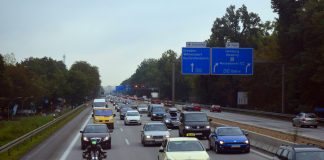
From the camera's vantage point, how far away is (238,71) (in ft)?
174

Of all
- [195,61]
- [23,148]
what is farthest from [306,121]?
[23,148]

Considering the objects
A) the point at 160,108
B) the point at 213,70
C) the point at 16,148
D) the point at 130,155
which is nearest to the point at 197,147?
the point at 130,155

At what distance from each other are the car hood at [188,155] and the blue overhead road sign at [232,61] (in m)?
35.1

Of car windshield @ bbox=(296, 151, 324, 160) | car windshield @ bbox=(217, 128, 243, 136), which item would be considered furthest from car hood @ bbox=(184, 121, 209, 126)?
car windshield @ bbox=(296, 151, 324, 160)

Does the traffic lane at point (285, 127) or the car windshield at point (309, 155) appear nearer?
the car windshield at point (309, 155)

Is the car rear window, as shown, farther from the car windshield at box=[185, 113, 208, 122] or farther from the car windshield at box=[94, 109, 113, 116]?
the car windshield at box=[185, 113, 208, 122]

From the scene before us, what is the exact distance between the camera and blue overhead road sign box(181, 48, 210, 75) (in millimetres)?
53312

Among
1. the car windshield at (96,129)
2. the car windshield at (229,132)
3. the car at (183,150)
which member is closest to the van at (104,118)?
the car windshield at (96,129)

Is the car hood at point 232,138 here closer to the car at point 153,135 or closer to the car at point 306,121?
the car at point 153,135

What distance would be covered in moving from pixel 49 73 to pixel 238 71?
112m

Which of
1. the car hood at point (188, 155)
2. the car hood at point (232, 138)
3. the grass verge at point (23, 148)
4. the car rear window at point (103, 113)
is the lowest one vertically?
the grass verge at point (23, 148)

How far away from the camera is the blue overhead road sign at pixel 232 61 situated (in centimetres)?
5300

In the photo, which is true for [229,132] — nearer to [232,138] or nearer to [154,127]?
[232,138]

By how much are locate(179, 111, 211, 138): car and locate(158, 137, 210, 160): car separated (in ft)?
49.8
